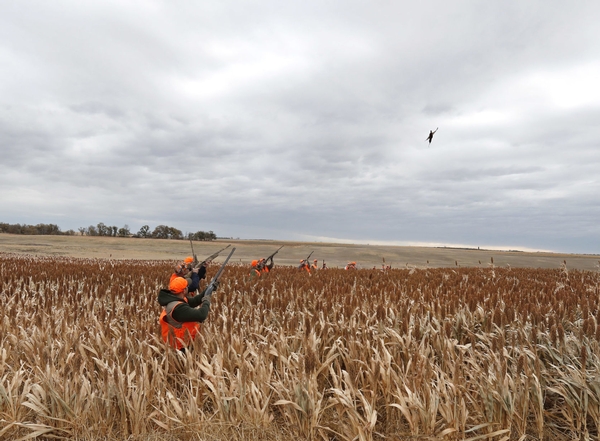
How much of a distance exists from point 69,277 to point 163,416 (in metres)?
12.5

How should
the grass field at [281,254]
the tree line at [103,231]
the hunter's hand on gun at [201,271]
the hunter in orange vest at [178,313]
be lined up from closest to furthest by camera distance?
1. the hunter in orange vest at [178,313]
2. the hunter's hand on gun at [201,271]
3. the grass field at [281,254]
4. the tree line at [103,231]

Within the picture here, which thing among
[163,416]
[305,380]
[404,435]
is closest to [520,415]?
[404,435]

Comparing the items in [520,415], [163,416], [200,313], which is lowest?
[163,416]

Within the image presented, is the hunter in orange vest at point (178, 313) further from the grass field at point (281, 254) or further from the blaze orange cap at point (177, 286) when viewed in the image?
the grass field at point (281, 254)

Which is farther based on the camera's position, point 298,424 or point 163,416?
point 163,416

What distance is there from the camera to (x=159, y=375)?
371 centimetres

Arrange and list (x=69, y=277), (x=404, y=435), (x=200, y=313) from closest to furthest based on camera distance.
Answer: (x=404, y=435)
(x=200, y=313)
(x=69, y=277)

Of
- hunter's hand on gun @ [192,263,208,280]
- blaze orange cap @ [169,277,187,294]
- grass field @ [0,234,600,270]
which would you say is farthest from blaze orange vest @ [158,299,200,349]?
grass field @ [0,234,600,270]

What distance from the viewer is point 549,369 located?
13.7ft

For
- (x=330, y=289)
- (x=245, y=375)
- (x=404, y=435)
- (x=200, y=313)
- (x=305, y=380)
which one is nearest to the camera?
(x=404, y=435)

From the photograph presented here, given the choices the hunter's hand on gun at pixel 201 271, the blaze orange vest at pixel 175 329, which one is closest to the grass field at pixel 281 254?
the hunter's hand on gun at pixel 201 271

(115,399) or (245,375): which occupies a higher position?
(245,375)

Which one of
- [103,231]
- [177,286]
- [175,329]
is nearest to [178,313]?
[177,286]

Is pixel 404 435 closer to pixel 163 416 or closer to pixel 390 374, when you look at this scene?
pixel 390 374
